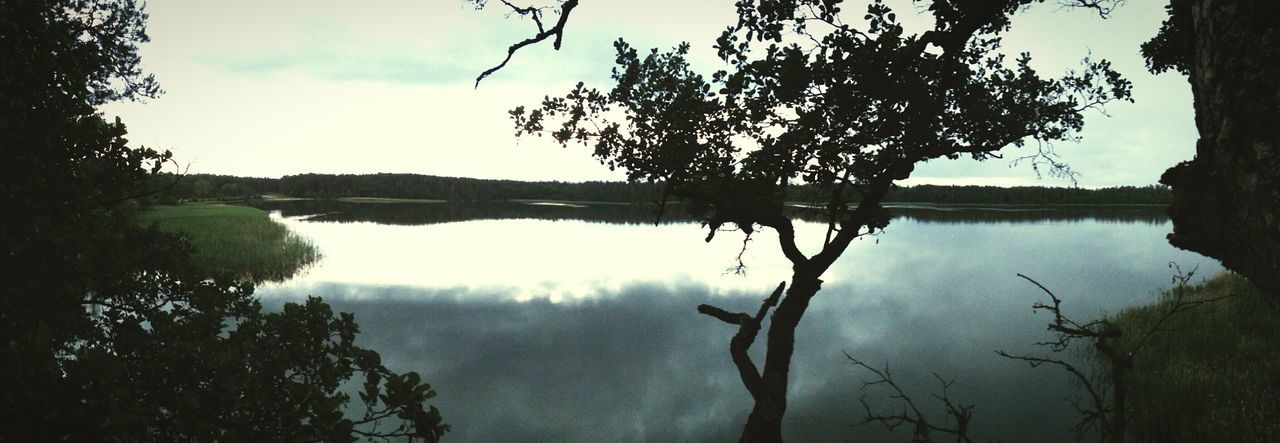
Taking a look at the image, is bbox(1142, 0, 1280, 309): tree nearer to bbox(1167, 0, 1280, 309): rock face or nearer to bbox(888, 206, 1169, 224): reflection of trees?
bbox(1167, 0, 1280, 309): rock face

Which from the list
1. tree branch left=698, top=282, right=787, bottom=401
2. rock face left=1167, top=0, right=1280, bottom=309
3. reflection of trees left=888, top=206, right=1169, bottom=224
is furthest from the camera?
reflection of trees left=888, top=206, right=1169, bottom=224

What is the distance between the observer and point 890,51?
6.04 m

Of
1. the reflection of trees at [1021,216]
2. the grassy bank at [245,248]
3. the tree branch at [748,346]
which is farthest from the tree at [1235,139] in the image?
Answer: the reflection of trees at [1021,216]

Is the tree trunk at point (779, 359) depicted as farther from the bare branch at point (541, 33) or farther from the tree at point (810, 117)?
the bare branch at point (541, 33)

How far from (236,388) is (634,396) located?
1336 cm

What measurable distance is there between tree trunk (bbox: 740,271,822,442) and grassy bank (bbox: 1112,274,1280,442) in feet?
17.8

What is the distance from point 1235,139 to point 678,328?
21.8 meters

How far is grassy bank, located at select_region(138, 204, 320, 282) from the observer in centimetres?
2883

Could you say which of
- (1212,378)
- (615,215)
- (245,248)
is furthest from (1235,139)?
(615,215)

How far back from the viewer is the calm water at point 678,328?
1500 cm

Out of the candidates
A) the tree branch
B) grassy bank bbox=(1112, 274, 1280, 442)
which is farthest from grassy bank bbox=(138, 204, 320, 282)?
grassy bank bbox=(1112, 274, 1280, 442)

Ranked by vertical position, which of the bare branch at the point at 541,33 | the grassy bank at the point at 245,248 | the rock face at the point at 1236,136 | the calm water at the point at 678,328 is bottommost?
the calm water at the point at 678,328

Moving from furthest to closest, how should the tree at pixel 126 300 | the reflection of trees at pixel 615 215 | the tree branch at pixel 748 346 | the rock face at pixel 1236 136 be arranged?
the reflection of trees at pixel 615 215
the tree branch at pixel 748 346
the tree at pixel 126 300
the rock face at pixel 1236 136

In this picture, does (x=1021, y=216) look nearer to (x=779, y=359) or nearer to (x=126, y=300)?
(x=779, y=359)
